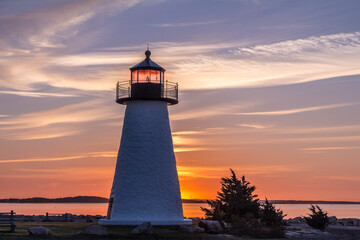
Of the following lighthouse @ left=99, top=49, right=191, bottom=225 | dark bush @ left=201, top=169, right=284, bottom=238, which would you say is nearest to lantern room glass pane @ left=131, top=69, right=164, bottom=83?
lighthouse @ left=99, top=49, right=191, bottom=225

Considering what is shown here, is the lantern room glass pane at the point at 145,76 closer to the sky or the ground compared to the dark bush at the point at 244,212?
closer to the sky

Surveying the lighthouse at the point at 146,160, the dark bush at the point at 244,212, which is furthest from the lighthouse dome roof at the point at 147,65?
the dark bush at the point at 244,212

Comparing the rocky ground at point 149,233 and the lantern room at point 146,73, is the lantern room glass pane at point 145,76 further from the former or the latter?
the rocky ground at point 149,233

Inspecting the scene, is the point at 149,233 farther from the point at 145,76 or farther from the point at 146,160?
the point at 145,76

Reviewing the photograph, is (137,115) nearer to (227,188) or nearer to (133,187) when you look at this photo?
(133,187)

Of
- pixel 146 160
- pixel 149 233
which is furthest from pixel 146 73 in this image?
pixel 149 233

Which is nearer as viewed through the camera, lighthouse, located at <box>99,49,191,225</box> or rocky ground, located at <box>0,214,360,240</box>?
rocky ground, located at <box>0,214,360,240</box>

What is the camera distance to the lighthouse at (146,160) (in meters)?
34.2

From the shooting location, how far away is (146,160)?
3450 centimetres

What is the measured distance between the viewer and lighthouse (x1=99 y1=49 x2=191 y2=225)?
34.2m

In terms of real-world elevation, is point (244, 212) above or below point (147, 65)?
below

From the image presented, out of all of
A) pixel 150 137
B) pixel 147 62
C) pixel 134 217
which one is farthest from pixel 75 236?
pixel 147 62

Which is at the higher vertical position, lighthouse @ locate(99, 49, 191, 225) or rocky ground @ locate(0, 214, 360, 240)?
lighthouse @ locate(99, 49, 191, 225)

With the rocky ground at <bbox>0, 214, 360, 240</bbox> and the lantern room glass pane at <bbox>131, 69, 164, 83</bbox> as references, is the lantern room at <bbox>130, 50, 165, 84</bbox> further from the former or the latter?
the rocky ground at <bbox>0, 214, 360, 240</bbox>
